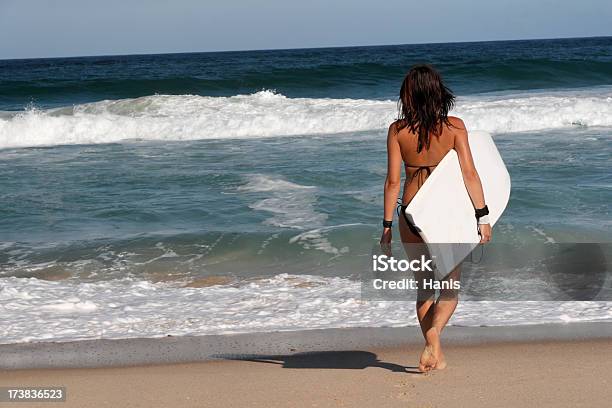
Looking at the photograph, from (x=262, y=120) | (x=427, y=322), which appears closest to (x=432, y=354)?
(x=427, y=322)

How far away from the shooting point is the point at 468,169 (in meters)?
3.94

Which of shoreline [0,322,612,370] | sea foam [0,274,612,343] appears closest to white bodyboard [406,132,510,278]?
shoreline [0,322,612,370]

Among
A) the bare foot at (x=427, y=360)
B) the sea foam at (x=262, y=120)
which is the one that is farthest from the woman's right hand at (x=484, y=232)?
the sea foam at (x=262, y=120)

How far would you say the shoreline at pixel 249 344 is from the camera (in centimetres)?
481

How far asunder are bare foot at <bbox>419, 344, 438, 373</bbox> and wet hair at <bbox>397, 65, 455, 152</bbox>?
97 centimetres

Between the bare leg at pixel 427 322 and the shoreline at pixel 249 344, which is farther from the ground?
the bare leg at pixel 427 322

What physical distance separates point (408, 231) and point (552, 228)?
4.17 m

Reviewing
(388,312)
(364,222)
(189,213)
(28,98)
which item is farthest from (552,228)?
(28,98)

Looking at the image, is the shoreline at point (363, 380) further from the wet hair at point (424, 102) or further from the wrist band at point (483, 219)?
the wet hair at point (424, 102)

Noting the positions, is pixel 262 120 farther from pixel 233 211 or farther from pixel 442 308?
pixel 442 308

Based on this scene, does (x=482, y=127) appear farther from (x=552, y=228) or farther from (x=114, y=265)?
(x=114, y=265)

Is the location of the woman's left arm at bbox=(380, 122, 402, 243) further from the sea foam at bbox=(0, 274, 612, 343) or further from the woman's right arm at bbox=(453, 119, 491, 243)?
the sea foam at bbox=(0, 274, 612, 343)

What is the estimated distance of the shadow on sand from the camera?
4461 mm

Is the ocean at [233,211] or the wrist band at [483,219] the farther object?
the ocean at [233,211]
